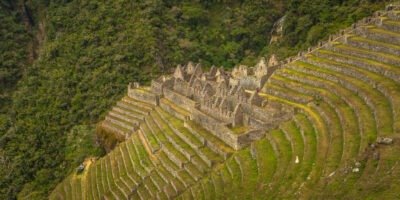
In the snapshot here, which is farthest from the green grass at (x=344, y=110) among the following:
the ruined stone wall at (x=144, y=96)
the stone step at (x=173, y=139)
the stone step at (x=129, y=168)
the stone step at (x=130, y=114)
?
the stone step at (x=130, y=114)

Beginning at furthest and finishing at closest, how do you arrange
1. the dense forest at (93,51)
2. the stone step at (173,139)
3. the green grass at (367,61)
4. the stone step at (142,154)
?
the dense forest at (93,51)
the stone step at (142,154)
the stone step at (173,139)
the green grass at (367,61)

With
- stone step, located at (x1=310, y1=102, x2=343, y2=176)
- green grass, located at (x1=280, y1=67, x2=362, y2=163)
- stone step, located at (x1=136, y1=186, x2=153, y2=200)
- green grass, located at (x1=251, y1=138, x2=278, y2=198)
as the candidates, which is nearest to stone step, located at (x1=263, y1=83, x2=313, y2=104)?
green grass, located at (x1=280, y1=67, x2=362, y2=163)

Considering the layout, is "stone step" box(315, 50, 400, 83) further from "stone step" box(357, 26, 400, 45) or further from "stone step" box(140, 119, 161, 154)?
"stone step" box(140, 119, 161, 154)

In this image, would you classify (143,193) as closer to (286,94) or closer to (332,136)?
(286,94)

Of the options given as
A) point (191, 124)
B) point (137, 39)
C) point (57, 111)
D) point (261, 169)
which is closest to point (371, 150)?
point (261, 169)

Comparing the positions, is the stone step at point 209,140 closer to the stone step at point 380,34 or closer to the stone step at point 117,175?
the stone step at point 117,175

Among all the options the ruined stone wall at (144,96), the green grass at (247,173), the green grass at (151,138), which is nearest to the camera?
the green grass at (247,173)

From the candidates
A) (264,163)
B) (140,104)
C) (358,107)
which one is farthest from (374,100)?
(140,104)

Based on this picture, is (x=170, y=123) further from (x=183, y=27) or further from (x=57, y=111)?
(x=183, y=27)
